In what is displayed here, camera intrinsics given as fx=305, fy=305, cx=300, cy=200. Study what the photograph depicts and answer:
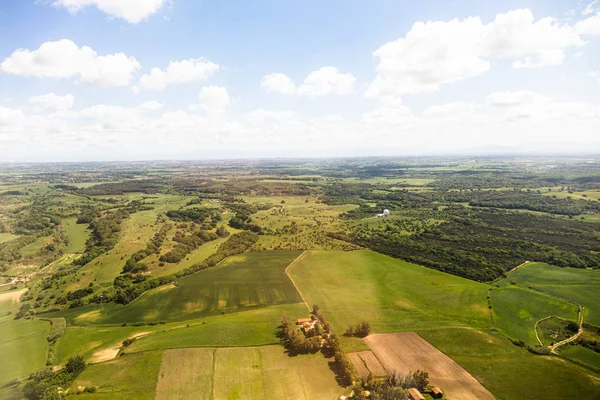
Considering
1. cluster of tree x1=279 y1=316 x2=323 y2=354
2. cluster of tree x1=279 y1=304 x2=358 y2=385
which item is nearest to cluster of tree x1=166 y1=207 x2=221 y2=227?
cluster of tree x1=279 y1=304 x2=358 y2=385

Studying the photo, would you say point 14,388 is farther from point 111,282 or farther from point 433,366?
point 433,366

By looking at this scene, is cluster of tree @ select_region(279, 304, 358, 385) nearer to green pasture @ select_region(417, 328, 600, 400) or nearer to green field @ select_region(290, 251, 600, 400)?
green field @ select_region(290, 251, 600, 400)

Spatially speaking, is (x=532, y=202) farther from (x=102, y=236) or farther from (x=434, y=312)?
(x=102, y=236)

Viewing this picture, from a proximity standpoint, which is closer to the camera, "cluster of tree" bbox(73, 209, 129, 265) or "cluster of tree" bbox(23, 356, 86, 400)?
"cluster of tree" bbox(23, 356, 86, 400)

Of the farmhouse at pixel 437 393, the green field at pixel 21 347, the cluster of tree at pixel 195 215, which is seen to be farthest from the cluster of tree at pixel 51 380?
the cluster of tree at pixel 195 215

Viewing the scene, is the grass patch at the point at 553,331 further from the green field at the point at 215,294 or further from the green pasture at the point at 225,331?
the green field at the point at 215,294

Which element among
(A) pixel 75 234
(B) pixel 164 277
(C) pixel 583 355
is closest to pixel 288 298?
(B) pixel 164 277

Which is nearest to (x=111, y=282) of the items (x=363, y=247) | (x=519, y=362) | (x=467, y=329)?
(x=363, y=247)

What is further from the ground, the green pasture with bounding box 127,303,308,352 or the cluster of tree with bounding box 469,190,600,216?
the cluster of tree with bounding box 469,190,600,216
